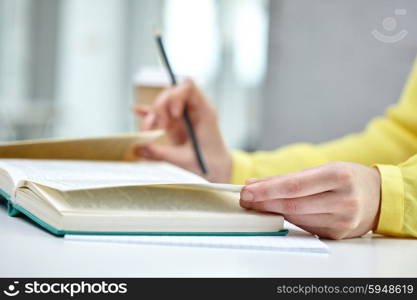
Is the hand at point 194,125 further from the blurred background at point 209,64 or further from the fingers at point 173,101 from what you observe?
the blurred background at point 209,64

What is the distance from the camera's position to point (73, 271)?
38cm

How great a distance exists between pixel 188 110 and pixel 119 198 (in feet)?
1.57

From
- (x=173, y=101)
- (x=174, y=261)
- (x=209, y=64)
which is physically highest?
(x=209, y=64)

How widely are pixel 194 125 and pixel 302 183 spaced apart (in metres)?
0.52

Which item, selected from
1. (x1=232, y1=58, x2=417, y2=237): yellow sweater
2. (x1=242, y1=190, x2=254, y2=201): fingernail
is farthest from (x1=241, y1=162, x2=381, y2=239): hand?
(x1=232, y1=58, x2=417, y2=237): yellow sweater

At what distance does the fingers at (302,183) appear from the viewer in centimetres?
50

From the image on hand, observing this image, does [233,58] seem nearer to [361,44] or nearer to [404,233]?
[361,44]

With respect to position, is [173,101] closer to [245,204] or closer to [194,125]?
[194,125]

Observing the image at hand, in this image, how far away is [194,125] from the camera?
39.5 inches

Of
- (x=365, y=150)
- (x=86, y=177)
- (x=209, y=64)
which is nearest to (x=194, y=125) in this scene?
(x=365, y=150)

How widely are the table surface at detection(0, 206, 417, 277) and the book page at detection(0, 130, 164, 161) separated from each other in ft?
0.90

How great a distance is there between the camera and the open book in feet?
1.59

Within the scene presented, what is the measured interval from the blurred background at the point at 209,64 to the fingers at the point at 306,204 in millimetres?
618

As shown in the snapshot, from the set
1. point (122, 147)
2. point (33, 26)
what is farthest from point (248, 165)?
point (33, 26)
